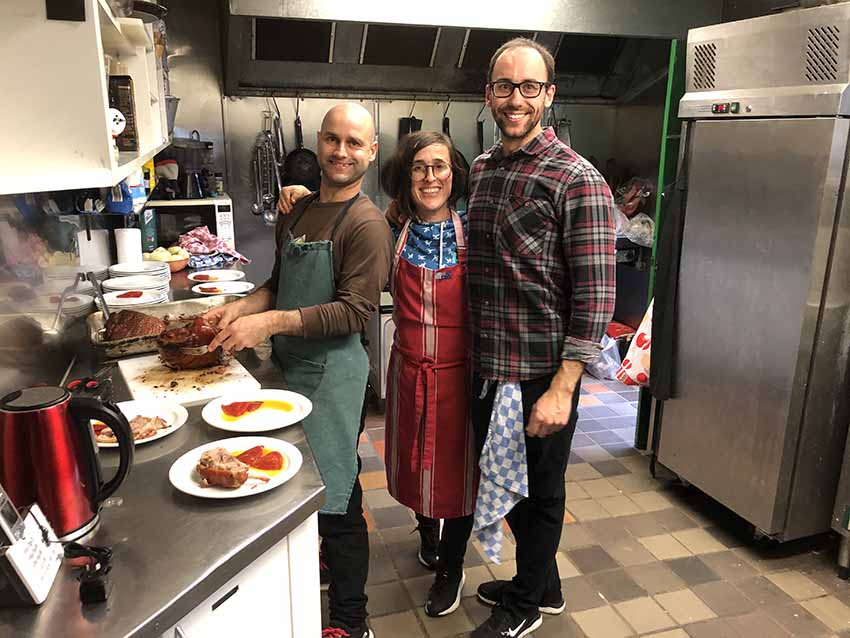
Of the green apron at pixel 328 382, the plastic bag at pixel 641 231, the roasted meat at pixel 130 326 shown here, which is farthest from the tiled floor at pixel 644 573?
the plastic bag at pixel 641 231

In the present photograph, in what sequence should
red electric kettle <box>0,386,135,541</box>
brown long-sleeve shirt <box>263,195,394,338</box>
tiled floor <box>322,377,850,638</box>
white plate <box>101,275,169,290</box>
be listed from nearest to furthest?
red electric kettle <box>0,386,135,541</box> → brown long-sleeve shirt <box>263,195,394,338</box> → tiled floor <box>322,377,850,638</box> → white plate <box>101,275,169,290</box>

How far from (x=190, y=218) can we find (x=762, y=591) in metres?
3.64

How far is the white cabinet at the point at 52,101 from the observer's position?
1.26m

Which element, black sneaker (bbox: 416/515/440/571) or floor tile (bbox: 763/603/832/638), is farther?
black sneaker (bbox: 416/515/440/571)

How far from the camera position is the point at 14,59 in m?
1.27

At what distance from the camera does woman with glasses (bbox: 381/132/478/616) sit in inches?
81.9

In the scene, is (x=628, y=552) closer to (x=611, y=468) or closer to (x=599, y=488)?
(x=599, y=488)

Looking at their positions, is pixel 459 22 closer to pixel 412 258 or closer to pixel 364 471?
pixel 412 258

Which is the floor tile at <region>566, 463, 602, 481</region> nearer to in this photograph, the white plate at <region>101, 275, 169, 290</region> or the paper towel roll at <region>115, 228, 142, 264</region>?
the white plate at <region>101, 275, 169, 290</region>

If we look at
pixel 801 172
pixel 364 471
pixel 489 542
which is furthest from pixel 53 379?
Result: pixel 801 172

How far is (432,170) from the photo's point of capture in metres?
2.03

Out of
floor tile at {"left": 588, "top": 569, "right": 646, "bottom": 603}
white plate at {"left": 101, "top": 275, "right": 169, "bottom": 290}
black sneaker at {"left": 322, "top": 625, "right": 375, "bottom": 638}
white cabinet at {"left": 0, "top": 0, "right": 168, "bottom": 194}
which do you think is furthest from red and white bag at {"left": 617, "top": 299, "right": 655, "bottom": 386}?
white cabinet at {"left": 0, "top": 0, "right": 168, "bottom": 194}

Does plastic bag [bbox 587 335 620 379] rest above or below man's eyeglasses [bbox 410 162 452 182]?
below

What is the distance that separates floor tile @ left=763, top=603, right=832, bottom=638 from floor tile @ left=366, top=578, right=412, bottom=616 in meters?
1.29
